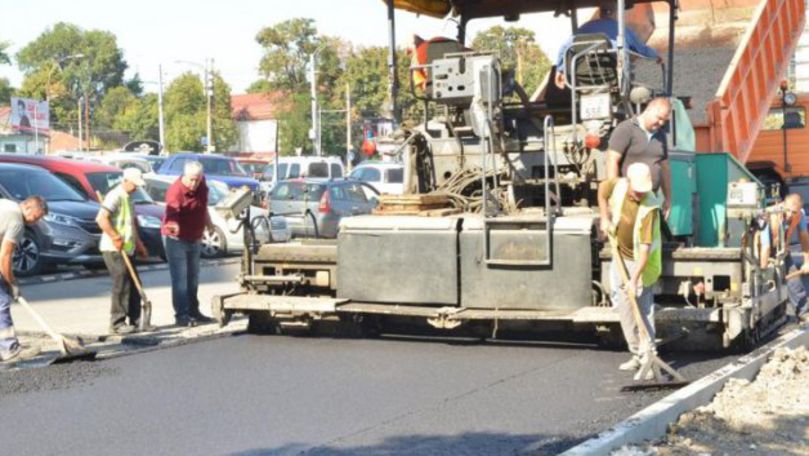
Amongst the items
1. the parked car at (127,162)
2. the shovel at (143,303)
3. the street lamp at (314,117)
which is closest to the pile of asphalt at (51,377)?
the shovel at (143,303)

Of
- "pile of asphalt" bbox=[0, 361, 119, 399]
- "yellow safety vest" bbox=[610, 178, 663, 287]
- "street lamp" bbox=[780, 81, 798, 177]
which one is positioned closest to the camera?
"yellow safety vest" bbox=[610, 178, 663, 287]

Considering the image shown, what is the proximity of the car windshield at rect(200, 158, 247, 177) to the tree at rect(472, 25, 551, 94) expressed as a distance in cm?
2014

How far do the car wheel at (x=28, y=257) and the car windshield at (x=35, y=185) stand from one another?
0.81 meters

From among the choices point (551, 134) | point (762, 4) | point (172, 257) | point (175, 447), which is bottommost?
point (175, 447)

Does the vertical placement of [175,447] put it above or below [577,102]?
below

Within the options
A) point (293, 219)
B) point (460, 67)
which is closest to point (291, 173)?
point (293, 219)

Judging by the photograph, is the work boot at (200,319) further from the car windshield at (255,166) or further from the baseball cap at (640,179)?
the car windshield at (255,166)

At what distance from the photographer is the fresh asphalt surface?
6.49 meters

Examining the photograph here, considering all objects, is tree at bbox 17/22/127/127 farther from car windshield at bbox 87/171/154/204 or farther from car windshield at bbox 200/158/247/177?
car windshield at bbox 87/171/154/204

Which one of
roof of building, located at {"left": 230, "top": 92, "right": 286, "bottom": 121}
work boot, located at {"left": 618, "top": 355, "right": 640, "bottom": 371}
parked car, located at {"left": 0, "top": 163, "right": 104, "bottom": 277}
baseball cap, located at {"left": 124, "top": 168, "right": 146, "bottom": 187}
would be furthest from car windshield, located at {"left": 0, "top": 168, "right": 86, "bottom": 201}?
roof of building, located at {"left": 230, "top": 92, "right": 286, "bottom": 121}

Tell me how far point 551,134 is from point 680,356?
2066 millimetres

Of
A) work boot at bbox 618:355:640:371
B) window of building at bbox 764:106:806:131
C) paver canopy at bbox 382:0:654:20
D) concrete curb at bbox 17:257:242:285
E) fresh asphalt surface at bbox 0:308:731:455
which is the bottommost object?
fresh asphalt surface at bbox 0:308:731:455

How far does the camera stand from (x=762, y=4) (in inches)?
567

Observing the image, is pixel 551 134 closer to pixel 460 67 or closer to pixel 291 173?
pixel 460 67
